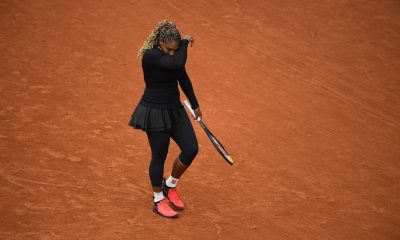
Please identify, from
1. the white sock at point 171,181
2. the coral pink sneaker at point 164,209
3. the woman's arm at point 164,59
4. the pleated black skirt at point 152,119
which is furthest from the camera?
the white sock at point 171,181

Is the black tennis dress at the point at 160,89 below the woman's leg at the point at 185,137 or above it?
above

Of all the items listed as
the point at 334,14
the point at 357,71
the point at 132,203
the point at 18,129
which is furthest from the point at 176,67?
the point at 334,14

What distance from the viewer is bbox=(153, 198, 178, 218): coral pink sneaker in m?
5.06

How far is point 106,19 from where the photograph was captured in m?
10.2

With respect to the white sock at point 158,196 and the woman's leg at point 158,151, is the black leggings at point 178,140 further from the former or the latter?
the white sock at point 158,196

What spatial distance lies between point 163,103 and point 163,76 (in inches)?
10.5

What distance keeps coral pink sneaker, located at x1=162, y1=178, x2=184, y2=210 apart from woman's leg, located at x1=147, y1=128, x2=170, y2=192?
0.27 metres

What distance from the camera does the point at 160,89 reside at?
469cm

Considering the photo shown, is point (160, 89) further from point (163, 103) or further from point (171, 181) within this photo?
point (171, 181)

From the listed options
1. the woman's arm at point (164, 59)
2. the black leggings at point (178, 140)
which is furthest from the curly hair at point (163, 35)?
the black leggings at point (178, 140)

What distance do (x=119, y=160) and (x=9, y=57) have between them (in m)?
3.53

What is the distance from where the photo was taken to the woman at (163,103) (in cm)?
455

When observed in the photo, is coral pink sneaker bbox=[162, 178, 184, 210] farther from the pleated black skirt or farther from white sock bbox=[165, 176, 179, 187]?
the pleated black skirt

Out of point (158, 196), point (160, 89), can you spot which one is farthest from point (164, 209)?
point (160, 89)
